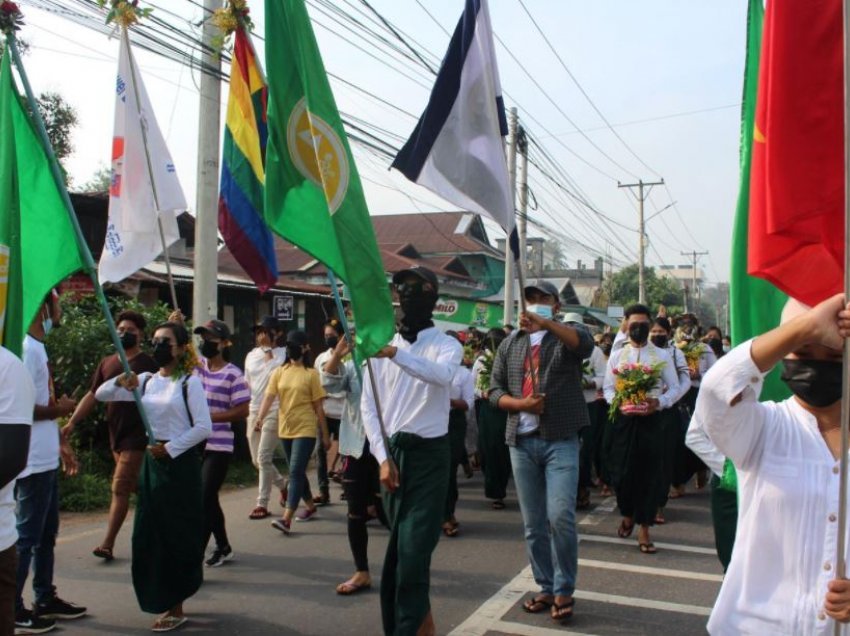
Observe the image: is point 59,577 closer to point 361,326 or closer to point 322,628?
point 322,628

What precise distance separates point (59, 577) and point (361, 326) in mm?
3589

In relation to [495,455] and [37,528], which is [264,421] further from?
[37,528]

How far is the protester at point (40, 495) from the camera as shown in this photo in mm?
4914

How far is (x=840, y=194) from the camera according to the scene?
8.15 feet

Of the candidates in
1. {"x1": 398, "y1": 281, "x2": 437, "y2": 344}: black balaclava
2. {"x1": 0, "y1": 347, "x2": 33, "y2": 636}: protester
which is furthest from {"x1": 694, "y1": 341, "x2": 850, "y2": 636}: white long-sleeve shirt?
{"x1": 398, "y1": 281, "x2": 437, "y2": 344}: black balaclava

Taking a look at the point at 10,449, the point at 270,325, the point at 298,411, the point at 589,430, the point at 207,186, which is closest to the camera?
the point at 10,449

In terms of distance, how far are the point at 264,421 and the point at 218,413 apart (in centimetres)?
221

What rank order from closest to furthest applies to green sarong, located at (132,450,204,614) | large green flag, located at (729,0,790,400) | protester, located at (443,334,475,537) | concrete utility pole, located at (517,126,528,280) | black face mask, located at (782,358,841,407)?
black face mask, located at (782,358,841,407)
large green flag, located at (729,0,790,400)
green sarong, located at (132,450,204,614)
protester, located at (443,334,475,537)
concrete utility pole, located at (517,126,528,280)

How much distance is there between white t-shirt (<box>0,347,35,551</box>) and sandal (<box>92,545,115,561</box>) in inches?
140

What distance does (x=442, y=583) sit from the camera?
19.9ft

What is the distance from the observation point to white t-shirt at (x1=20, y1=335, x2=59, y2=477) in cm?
491

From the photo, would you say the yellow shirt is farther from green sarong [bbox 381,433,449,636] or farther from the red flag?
the red flag

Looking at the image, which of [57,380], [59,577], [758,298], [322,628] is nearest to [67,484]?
[57,380]

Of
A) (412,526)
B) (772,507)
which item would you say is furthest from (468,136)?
(772,507)
